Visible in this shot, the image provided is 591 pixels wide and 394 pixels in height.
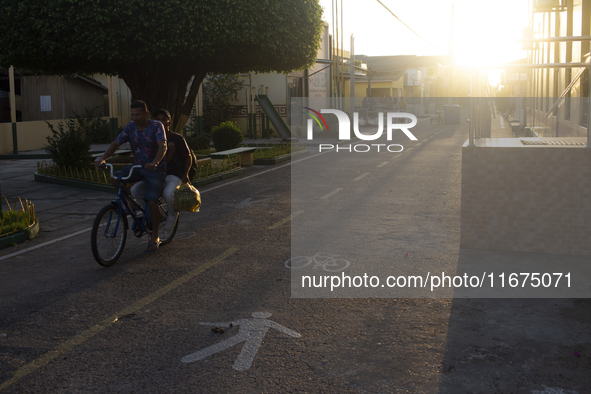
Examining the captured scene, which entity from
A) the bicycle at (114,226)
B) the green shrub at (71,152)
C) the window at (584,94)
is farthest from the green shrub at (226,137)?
the bicycle at (114,226)

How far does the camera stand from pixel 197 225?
30.1ft

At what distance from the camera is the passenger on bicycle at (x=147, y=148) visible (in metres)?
7.22

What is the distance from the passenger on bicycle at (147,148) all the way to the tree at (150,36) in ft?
23.8

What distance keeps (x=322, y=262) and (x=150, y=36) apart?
916 centimetres

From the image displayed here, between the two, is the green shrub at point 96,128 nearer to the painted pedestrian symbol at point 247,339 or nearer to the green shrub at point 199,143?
the green shrub at point 199,143

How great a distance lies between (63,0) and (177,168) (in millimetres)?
7906

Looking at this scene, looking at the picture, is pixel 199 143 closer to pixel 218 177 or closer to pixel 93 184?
pixel 218 177

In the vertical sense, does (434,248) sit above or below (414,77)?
below

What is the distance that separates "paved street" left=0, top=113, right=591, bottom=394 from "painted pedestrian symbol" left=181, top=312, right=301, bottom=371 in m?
0.01

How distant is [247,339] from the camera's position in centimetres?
462

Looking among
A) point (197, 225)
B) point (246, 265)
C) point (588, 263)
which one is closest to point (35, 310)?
point (246, 265)

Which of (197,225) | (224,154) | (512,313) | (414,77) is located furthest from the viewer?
(414,77)

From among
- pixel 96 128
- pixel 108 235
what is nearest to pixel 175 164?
pixel 108 235

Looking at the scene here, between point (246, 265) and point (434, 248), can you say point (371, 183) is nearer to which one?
point (434, 248)
